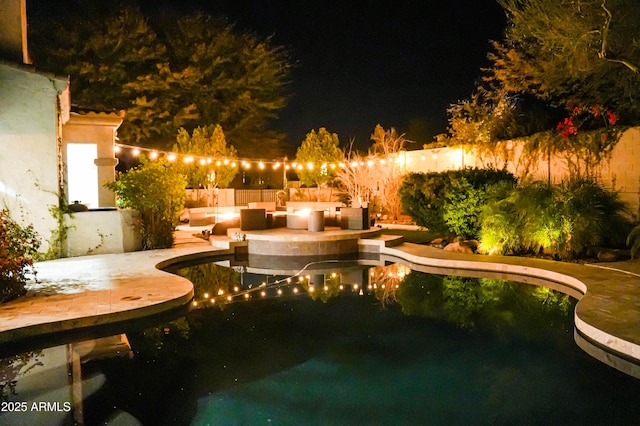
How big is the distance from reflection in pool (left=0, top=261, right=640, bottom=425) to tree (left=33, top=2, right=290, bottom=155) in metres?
16.5

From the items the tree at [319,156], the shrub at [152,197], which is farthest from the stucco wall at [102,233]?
the tree at [319,156]

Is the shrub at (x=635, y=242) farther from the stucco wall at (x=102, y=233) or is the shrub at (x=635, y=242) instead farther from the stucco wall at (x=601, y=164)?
the stucco wall at (x=102, y=233)

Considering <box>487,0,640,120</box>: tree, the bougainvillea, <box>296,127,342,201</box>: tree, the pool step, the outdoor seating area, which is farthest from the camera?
<box>296,127,342,201</box>: tree

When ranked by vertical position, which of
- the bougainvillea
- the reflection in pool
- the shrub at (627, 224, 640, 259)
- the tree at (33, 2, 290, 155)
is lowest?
the reflection in pool

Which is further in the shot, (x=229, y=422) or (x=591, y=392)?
(x=591, y=392)

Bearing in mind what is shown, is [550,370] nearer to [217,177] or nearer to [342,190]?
[342,190]

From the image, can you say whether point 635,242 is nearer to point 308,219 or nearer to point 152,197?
point 308,219

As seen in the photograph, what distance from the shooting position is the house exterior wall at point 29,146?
9.13m

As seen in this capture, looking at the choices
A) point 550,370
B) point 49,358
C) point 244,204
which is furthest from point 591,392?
point 244,204

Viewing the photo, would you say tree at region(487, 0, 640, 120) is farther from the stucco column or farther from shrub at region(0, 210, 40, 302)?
the stucco column

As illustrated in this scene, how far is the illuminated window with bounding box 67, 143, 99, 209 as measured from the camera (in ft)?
43.3

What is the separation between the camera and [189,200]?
20906 mm

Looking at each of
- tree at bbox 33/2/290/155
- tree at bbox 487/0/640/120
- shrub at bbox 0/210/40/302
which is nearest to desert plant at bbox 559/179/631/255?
tree at bbox 487/0/640/120

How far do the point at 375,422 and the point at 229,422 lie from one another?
1.17 meters
